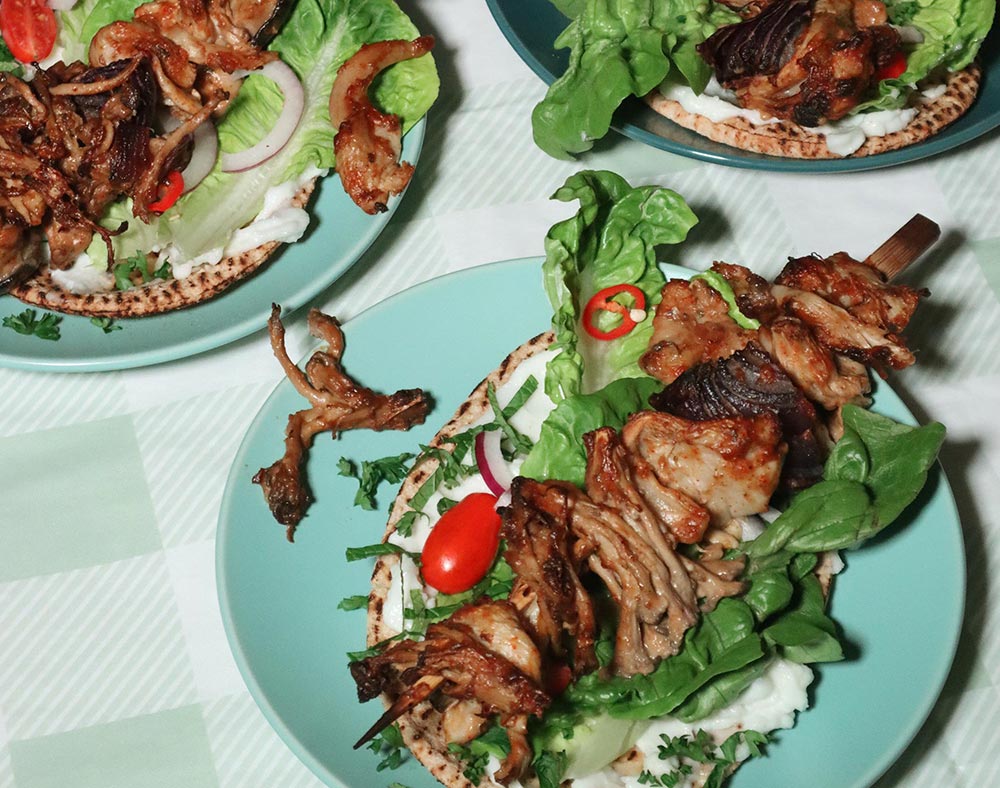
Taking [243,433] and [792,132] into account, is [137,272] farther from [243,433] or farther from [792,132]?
[792,132]

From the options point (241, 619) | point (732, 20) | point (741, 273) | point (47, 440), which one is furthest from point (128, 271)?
point (732, 20)

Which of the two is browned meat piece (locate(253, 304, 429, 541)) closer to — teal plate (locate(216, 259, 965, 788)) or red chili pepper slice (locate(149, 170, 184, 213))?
teal plate (locate(216, 259, 965, 788))

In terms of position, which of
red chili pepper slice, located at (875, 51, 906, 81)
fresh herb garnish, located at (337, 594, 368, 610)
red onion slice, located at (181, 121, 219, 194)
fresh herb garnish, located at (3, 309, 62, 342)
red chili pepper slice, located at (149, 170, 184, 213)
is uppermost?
red chili pepper slice, located at (875, 51, 906, 81)

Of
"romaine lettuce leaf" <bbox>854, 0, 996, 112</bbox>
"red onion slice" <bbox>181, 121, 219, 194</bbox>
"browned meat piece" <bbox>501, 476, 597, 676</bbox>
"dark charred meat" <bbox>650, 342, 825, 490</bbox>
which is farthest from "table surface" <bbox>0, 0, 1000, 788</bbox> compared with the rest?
"browned meat piece" <bbox>501, 476, 597, 676</bbox>

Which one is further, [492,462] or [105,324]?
[105,324]

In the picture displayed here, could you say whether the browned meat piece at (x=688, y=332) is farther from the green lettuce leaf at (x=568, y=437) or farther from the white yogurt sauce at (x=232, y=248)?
the white yogurt sauce at (x=232, y=248)

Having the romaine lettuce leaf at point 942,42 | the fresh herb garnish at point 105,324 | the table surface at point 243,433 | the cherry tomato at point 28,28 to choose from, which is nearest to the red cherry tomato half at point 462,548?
the table surface at point 243,433

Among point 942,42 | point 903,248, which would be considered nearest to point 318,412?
point 903,248
